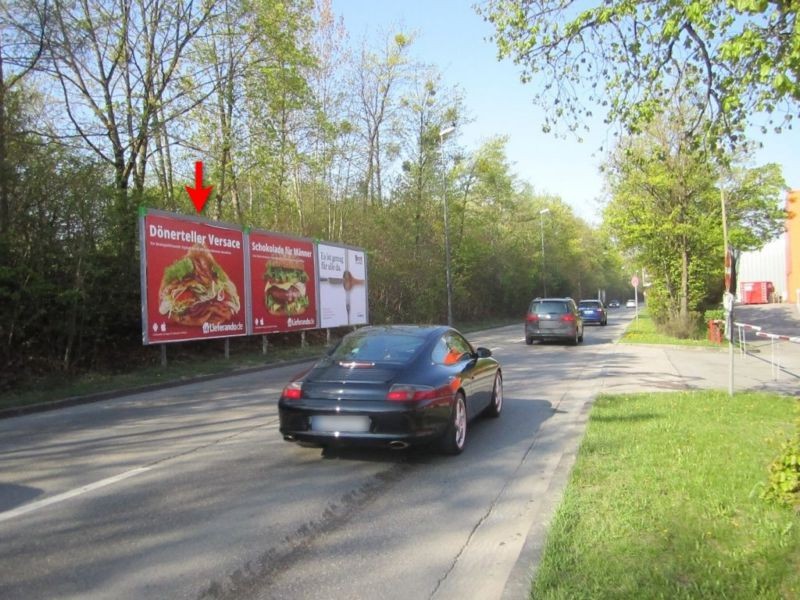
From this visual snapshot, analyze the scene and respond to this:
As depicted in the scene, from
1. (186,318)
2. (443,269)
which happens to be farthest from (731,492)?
(443,269)

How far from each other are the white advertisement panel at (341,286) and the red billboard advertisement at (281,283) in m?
0.65

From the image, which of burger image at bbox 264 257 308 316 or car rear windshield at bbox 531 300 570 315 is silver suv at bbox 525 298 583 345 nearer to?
car rear windshield at bbox 531 300 570 315

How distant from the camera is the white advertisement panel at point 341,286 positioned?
22.6 meters

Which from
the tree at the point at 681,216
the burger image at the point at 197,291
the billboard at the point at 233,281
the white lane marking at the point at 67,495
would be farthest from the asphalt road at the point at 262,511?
the tree at the point at 681,216

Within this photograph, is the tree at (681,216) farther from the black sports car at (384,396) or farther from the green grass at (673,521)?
the black sports car at (384,396)

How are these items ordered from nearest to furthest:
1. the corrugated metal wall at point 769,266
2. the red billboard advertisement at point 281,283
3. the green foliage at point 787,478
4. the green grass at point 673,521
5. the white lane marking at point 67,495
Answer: the green grass at point 673,521, the green foliage at point 787,478, the white lane marking at point 67,495, the red billboard advertisement at point 281,283, the corrugated metal wall at point 769,266

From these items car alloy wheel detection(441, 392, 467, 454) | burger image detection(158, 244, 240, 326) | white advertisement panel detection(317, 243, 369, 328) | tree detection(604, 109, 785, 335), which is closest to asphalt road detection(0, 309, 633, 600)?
car alloy wheel detection(441, 392, 467, 454)

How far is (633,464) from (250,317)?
14151 mm

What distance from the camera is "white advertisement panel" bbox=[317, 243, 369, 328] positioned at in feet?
74.2

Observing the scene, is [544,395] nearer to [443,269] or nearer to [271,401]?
[271,401]

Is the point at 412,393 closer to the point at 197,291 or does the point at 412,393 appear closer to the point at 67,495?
the point at 67,495

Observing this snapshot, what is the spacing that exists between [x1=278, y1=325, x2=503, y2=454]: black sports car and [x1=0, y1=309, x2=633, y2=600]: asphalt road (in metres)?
0.37

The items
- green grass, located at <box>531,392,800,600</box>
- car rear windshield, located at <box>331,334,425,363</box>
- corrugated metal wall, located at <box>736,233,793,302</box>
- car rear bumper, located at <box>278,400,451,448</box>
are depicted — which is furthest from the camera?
corrugated metal wall, located at <box>736,233,793,302</box>

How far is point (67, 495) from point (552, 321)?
1906 centimetres
